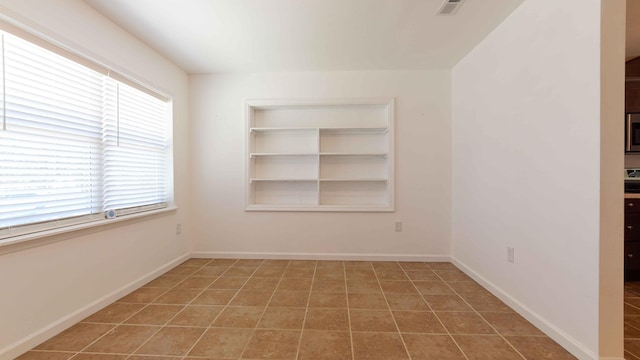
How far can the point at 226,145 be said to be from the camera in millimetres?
3178

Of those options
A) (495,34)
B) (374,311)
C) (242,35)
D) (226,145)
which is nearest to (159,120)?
(226,145)

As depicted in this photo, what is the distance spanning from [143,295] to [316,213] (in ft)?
6.39

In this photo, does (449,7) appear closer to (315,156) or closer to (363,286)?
(315,156)

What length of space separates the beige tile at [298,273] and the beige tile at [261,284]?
170 millimetres

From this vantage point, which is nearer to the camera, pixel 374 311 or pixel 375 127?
pixel 374 311

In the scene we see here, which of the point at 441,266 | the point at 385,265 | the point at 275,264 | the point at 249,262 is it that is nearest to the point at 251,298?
the point at 275,264

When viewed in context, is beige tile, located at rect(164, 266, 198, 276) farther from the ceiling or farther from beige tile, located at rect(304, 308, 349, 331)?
the ceiling

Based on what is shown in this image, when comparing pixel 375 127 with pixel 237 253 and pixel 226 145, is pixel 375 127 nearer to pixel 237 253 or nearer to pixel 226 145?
pixel 226 145

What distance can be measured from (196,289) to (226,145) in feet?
5.73

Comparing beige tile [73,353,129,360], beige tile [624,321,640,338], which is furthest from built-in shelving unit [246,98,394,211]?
beige tile [624,321,640,338]

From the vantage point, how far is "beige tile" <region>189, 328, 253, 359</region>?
1.48m

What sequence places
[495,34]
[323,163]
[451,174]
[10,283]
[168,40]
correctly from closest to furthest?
1. [10,283]
2. [495,34]
3. [168,40]
4. [451,174]
5. [323,163]

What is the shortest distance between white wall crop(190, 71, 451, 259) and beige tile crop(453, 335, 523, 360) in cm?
147

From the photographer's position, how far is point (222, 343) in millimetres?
1572
